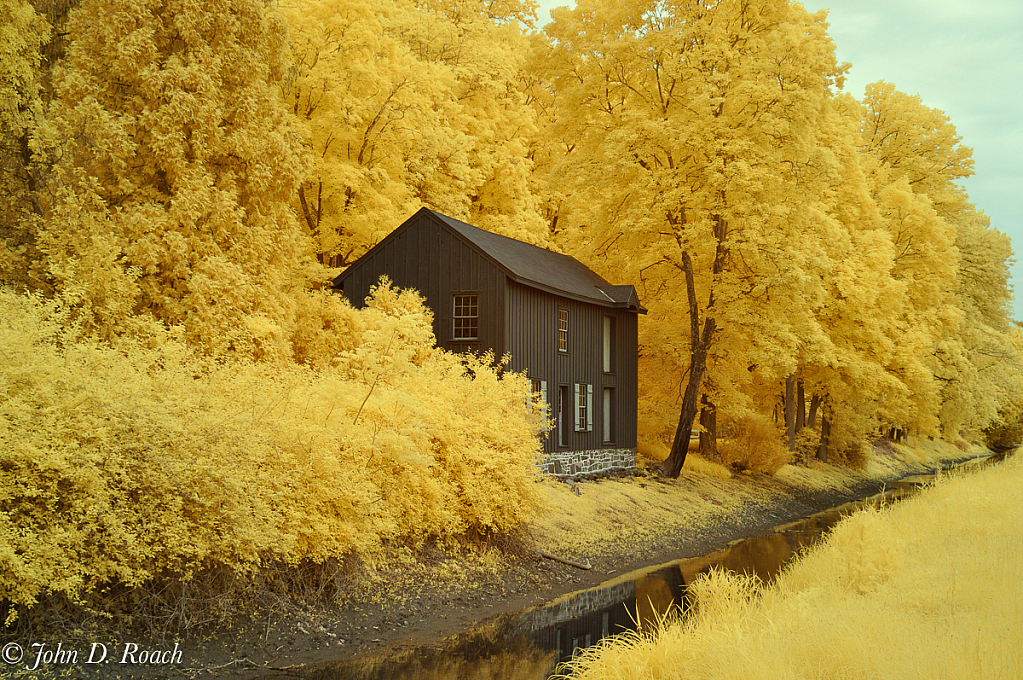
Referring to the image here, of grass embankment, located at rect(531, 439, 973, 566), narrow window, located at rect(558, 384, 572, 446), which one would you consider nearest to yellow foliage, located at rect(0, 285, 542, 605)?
grass embankment, located at rect(531, 439, 973, 566)

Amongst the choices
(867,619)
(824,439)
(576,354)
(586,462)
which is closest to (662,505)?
(586,462)

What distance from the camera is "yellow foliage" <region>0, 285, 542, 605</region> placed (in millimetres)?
8664

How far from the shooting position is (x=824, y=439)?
35844 mm

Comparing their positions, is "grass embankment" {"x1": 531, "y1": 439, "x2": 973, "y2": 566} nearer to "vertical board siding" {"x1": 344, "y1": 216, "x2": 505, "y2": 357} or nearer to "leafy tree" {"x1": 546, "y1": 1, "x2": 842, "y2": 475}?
"leafy tree" {"x1": 546, "y1": 1, "x2": 842, "y2": 475}

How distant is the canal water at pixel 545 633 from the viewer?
34.1 ft

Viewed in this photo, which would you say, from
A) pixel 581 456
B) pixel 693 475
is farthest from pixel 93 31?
pixel 693 475

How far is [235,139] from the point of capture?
17.6 metres

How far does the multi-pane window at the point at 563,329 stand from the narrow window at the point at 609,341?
8.85 ft

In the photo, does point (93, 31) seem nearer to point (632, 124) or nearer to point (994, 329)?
point (632, 124)

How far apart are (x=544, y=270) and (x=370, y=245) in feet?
20.9

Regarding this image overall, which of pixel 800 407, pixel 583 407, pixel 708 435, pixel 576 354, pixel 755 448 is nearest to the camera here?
pixel 576 354

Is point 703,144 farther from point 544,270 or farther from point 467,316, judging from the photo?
point 467,316

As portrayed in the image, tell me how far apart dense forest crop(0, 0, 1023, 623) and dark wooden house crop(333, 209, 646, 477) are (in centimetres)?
145

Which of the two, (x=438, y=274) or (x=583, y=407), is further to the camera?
(x=583, y=407)
